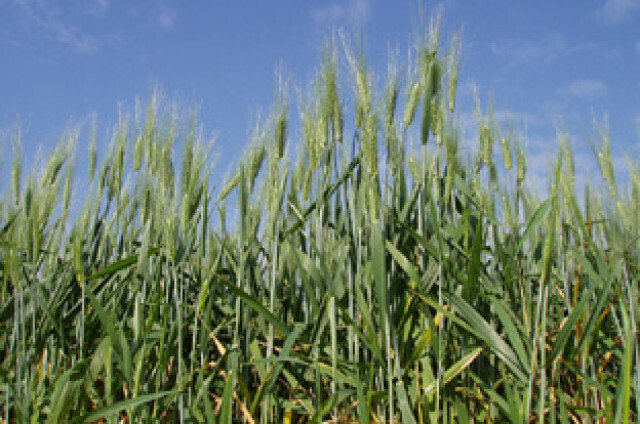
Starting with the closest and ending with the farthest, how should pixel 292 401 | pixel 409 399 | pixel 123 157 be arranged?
pixel 409 399
pixel 292 401
pixel 123 157

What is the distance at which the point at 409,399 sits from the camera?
1.53 metres

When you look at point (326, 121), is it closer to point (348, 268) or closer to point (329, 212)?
point (329, 212)

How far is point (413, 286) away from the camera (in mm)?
1579

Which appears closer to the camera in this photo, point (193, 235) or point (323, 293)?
point (323, 293)

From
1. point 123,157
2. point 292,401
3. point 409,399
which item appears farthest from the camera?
point 123,157

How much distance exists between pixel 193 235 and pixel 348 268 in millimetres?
481

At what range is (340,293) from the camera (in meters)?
1.63

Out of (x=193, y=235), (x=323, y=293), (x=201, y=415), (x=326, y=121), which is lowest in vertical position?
(x=201, y=415)

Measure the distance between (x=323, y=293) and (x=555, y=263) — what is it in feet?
3.19

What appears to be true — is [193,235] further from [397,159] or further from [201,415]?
[397,159]

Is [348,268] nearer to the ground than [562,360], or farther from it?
farther from it

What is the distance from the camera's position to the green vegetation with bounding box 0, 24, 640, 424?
4.76ft

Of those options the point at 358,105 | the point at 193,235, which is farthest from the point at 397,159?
the point at 193,235

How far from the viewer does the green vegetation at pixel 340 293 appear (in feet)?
4.76
